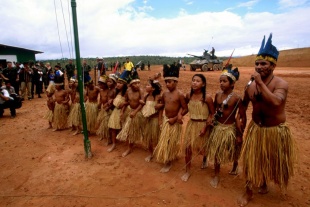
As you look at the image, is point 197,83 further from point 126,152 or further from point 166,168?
point 126,152

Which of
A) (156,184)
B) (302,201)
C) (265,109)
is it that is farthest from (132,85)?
(302,201)

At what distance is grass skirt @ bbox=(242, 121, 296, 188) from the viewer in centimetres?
254

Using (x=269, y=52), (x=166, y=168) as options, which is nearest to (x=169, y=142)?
(x=166, y=168)

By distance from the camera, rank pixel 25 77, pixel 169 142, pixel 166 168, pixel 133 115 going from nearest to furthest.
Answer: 1. pixel 169 142
2. pixel 166 168
3. pixel 133 115
4. pixel 25 77

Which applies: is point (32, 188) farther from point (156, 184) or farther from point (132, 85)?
point (132, 85)

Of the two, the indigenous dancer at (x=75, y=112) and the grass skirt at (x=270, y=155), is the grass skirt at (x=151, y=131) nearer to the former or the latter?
the grass skirt at (x=270, y=155)

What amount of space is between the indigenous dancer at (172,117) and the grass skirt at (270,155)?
43.8 inches

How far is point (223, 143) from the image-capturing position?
2.97 meters

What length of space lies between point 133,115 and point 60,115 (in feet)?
8.45

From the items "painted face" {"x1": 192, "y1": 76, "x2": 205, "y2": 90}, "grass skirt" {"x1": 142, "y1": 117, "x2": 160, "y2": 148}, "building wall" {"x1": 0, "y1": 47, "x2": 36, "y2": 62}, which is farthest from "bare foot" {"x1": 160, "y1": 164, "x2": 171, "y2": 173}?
"building wall" {"x1": 0, "y1": 47, "x2": 36, "y2": 62}

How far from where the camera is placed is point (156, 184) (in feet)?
10.4

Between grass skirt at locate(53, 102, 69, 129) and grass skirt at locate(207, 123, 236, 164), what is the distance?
13.5 feet

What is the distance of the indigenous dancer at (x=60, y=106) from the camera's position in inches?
221

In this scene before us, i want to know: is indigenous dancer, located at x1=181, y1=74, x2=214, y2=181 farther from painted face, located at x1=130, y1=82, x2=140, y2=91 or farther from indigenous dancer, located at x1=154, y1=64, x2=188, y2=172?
painted face, located at x1=130, y1=82, x2=140, y2=91
